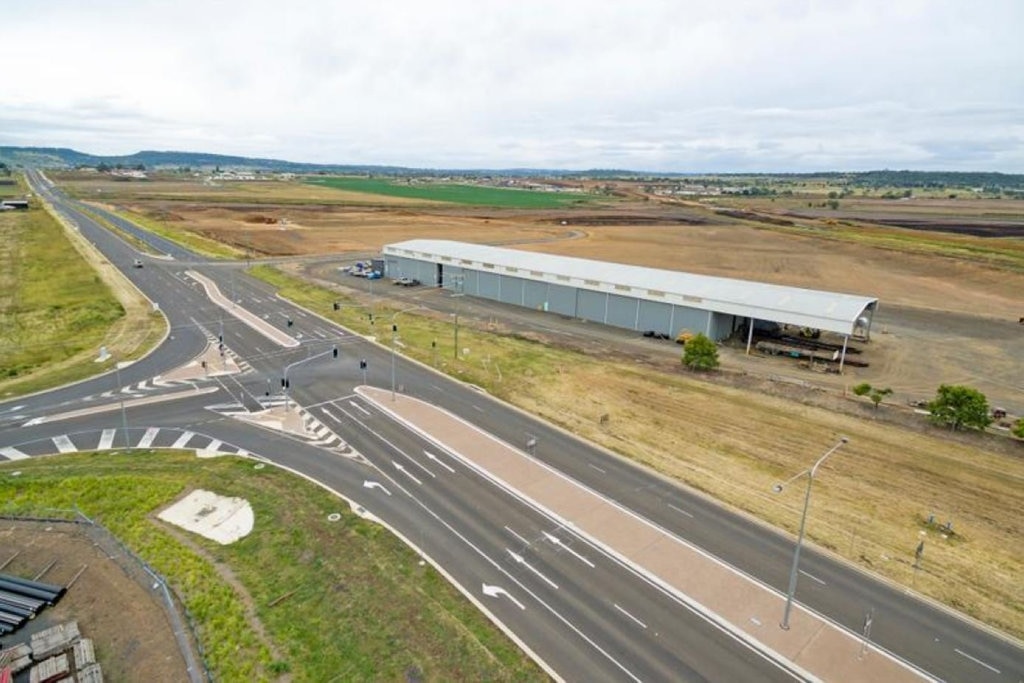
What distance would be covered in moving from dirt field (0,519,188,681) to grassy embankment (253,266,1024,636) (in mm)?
34046

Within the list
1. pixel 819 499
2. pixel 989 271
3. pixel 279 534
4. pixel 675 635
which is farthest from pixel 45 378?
pixel 989 271

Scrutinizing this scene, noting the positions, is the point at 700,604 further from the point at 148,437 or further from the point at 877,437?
the point at 148,437

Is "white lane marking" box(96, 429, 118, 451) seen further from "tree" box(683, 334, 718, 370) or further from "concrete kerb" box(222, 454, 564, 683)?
"tree" box(683, 334, 718, 370)

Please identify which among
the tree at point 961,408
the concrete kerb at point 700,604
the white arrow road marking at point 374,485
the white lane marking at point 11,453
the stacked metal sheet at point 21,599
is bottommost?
the concrete kerb at point 700,604

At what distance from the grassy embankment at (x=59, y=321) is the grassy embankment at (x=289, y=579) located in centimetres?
2539

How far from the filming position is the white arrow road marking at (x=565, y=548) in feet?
114

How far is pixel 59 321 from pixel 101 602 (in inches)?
2703

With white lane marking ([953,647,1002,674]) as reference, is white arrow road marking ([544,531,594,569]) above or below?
above

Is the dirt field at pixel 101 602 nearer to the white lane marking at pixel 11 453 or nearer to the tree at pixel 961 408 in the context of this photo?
the white lane marking at pixel 11 453

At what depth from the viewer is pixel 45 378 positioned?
61.1m

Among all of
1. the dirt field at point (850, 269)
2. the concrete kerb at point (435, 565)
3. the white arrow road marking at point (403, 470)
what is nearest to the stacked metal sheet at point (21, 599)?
the concrete kerb at point (435, 565)

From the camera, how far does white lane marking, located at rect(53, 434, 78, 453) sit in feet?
153

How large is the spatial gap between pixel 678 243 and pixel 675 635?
494 ft

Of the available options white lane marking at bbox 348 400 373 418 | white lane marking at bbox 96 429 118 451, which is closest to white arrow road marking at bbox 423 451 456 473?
white lane marking at bbox 348 400 373 418
